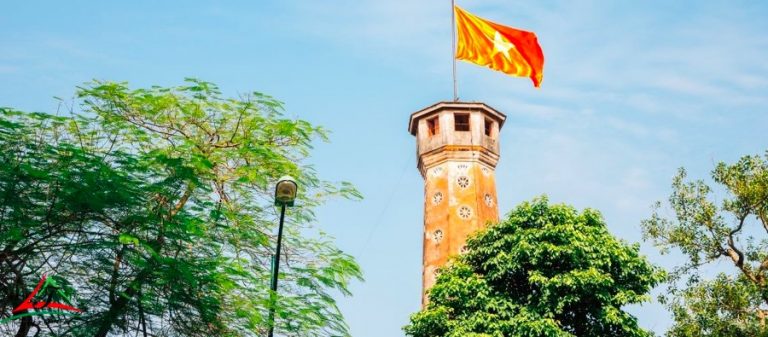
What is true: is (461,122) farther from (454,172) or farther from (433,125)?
(454,172)

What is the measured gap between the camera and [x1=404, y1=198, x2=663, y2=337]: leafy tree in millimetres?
21422

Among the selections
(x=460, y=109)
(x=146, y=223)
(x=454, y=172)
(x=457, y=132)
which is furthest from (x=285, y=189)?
(x=460, y=109)

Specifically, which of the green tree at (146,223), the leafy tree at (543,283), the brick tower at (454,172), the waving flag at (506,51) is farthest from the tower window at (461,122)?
the green tree at (146,223)

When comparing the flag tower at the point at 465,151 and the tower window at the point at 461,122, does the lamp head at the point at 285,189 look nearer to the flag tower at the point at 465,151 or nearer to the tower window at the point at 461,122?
the flag tower at the point at 465,151

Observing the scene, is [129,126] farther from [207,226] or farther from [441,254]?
[441,254]

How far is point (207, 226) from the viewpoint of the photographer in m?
16.2

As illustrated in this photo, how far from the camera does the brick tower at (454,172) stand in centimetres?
3083

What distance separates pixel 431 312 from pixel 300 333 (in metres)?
6.96

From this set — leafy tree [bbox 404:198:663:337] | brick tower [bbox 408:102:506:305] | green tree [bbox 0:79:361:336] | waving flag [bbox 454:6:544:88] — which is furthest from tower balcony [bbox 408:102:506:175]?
green tree [bbox 0:79:361:336]

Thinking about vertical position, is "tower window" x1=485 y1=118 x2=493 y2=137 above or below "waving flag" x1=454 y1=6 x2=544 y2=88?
below

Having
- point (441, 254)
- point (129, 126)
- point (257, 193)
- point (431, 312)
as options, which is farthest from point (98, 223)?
point (441, 254)

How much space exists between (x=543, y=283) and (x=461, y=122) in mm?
13716

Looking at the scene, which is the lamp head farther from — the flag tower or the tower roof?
the tower roof

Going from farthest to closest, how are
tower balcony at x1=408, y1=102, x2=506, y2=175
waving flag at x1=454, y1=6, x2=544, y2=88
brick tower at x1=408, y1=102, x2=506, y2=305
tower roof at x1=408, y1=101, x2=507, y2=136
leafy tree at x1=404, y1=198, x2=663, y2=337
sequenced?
tower roof at x1=408, y1=101, x2=507, y2=136 → tower balcony at x1=408, y1=102, x2=506, y2=175 → waving flag at x1=454, y1=6, x2=544, y2=88 → brick tower at x1=408, y1=102, x2=506, y2=305 → leafy tree at x1=404, y1=198, x2=663, y2=337
